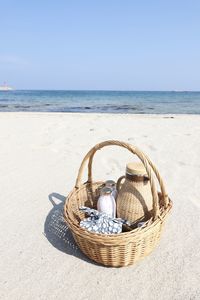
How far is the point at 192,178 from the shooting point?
353 centimetres

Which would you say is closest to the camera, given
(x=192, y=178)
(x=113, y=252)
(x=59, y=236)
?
(x=113, y=252)

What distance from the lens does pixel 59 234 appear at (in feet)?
7.60

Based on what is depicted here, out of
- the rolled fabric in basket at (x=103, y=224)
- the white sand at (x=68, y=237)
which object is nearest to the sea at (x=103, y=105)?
the white sand at (x=68, y=237)

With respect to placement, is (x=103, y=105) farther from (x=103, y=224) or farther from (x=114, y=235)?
(x=114, y=235)

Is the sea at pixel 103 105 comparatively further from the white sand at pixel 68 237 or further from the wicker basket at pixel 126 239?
the wicker basket at pixel 126 239

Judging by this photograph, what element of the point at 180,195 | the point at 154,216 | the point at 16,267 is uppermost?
the point at 154,216

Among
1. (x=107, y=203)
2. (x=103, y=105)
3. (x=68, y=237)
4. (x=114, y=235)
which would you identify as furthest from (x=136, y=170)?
(x=103, y=105)

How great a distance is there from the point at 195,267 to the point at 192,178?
1734mm

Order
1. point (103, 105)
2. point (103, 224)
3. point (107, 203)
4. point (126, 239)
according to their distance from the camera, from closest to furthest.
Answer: point (126, 239)
point (103, 224)
point (107, 203)
point (103, 105)

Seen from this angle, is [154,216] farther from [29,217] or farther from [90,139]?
[90,139]

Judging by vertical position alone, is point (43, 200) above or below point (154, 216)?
below

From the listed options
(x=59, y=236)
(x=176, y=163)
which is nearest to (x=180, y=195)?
(x=176, y=163)

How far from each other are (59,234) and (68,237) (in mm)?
97

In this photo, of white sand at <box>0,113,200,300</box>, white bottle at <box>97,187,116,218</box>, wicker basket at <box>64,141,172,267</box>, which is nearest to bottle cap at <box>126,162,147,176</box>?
wicker basket at <box>64,141,172,267</box>
